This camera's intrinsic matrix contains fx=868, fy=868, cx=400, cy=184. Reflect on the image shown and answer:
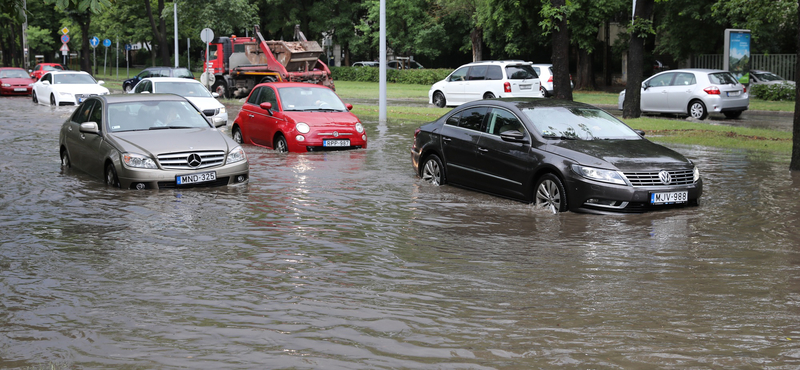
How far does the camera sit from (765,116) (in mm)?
28578

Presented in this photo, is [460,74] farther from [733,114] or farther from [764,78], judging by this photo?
[764,78]

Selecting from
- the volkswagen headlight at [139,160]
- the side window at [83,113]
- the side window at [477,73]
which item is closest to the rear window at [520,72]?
the side window at [477,73]

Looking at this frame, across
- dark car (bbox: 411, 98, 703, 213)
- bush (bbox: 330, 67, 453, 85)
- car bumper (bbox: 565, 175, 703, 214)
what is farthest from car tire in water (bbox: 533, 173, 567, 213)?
bush (bbox: 330, 67, 453, 85)

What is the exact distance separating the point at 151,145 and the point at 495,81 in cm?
1972

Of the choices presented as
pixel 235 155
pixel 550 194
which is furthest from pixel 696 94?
pixel 235 155

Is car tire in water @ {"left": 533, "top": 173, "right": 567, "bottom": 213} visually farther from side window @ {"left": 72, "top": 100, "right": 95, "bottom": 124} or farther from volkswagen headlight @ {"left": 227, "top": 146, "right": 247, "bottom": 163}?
side window @ {"left": 72, "top": 100, "right": 95, "bottom": 124}

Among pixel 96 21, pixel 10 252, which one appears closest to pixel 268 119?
pixel 10 252

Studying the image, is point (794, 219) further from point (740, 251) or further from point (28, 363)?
point (28, 363)

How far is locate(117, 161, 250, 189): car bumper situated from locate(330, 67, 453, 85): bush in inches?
1656

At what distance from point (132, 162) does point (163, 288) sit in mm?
5490

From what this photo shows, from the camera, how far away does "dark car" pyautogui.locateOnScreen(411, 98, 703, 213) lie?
1024 cm

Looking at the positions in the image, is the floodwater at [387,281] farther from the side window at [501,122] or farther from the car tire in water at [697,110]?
the car tire in water at [697,110]

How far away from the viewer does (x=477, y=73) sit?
31125 mm

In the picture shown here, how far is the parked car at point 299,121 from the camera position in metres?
17.0
